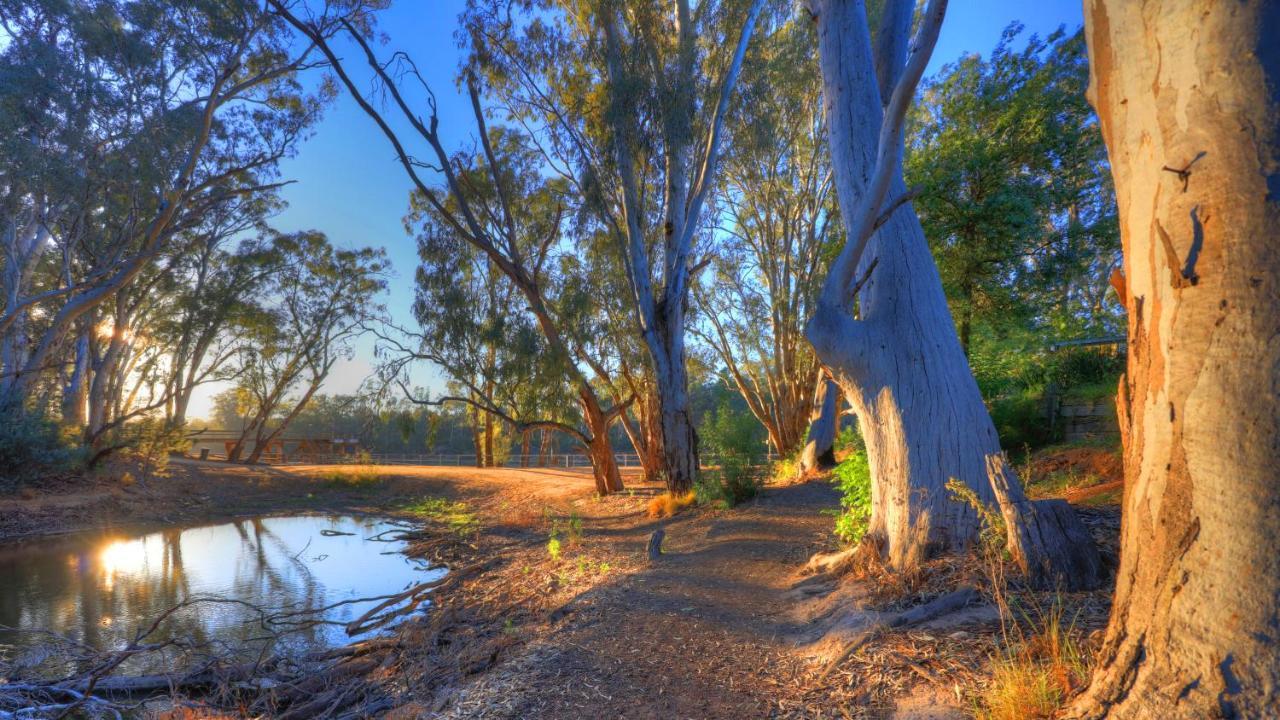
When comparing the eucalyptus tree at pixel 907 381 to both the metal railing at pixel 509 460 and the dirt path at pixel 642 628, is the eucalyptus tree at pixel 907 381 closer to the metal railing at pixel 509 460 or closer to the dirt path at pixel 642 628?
the dirt path at pixel 642 628

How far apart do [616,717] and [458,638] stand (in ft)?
7.58

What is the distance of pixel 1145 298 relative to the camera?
5.74 ft

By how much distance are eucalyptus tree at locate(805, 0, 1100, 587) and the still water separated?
424 cm

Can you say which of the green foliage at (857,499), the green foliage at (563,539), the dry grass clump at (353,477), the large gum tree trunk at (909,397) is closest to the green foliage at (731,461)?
the green foliage at (563,539)

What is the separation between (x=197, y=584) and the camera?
25.7ft

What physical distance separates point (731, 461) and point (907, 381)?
505 centimetres

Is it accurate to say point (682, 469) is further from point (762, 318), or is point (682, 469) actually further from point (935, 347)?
point (762, 318)

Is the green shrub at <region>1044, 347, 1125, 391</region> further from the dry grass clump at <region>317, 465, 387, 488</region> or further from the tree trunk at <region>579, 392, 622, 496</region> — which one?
the dry grass clump at <region>317, 465, 387, 488</region>

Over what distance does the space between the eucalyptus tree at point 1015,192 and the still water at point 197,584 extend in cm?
843

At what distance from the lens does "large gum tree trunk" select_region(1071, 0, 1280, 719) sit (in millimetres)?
1424

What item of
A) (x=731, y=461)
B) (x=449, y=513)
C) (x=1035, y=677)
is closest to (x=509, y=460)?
(x=449, y=513)

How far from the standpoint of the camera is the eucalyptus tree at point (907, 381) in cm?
307

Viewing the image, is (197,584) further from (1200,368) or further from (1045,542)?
(1200,368)

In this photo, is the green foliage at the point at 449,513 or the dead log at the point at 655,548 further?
the green foliage at the point at 449,513
